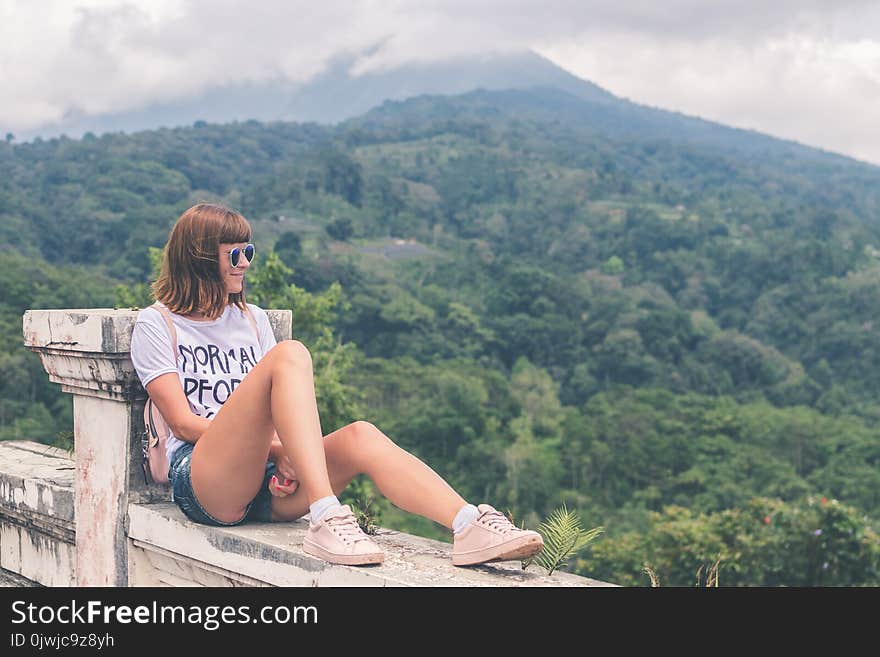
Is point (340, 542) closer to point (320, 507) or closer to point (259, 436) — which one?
point (320, 507)

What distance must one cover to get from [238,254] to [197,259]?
11 centimetres

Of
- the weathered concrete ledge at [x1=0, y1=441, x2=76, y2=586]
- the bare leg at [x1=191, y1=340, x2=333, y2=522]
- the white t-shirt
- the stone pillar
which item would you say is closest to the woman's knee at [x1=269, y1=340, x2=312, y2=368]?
the bare leg at [x1=191, y1=340, x2=333, y2=522]

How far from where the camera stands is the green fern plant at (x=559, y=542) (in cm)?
229

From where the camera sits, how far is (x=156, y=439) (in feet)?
8.64

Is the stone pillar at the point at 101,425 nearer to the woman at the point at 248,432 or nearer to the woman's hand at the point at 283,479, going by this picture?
the woman at the point at 248,432

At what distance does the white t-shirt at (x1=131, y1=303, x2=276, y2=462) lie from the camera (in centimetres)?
255

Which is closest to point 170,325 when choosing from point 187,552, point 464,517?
point 187,552

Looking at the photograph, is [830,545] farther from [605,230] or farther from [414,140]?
[414,140]

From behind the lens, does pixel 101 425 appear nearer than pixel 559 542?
No

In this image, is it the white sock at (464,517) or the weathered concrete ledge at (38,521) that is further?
the weathered concrete ledge at (38,521)

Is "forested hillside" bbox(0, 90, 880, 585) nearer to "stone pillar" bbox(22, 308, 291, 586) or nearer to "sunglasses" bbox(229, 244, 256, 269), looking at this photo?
"stone pillar" bbox(22, 308, 291, 586)

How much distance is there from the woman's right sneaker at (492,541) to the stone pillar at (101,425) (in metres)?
0.91

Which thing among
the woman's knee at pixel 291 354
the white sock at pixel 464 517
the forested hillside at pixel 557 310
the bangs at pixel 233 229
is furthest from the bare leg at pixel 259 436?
the forested hillside at pixel 557 310

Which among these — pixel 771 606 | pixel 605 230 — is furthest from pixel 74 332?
pixel 605 230
